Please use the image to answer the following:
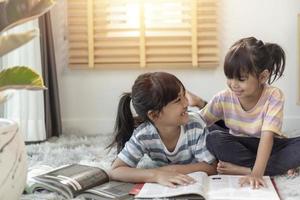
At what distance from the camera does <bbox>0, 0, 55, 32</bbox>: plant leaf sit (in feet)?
3.54

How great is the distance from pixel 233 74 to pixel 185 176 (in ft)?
1.19

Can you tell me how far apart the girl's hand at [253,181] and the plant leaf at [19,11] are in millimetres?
710

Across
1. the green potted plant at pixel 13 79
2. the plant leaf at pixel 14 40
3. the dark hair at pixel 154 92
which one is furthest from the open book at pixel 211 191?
the plant leaf at pixel 14 40

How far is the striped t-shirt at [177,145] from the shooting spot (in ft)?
5.16

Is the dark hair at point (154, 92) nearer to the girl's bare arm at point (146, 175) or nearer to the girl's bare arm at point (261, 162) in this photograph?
the girl's bare arm at point (146, 175)

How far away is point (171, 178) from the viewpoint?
1.40m

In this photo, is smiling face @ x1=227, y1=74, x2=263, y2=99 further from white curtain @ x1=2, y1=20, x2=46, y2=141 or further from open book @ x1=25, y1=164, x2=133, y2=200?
white curtain @ x1=2, y1=20, x2=46, y2=141

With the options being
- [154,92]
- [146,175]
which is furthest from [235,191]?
[154,92]

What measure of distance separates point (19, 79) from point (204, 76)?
61.7 inches

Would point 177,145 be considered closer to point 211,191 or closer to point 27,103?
point 211,191

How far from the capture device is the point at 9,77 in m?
1.10

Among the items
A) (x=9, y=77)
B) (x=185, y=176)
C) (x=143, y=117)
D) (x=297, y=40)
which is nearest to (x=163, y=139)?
(x=143, y=117)

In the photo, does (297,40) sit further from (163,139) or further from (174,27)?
(163,139)

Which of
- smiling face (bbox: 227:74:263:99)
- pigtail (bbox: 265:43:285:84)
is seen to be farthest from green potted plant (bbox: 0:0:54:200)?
pigtail (bbox: 265:43:285:84)
